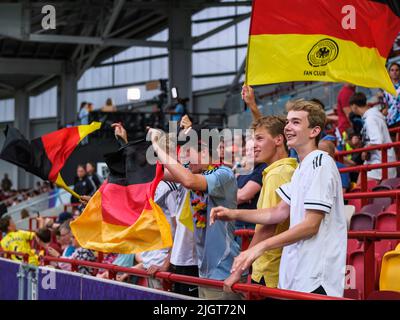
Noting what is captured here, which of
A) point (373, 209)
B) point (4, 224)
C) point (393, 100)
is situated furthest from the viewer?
point (4, 224)

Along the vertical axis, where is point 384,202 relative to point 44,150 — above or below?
below

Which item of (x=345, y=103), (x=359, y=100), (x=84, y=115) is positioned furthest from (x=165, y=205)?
(x=84, y=115)

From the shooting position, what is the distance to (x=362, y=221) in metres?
6.96

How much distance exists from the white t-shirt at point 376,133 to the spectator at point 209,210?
14.5ft

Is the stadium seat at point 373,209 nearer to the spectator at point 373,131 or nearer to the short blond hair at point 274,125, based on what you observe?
the spectator at point 373,131

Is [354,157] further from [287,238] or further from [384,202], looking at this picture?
[287,238]

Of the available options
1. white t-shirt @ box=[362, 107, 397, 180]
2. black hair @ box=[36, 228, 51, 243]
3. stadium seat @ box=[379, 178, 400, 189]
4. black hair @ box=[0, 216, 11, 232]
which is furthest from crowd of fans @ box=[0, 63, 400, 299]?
black hair @ box=[0, 216, 11, 232]

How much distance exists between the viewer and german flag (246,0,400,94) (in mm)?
5723

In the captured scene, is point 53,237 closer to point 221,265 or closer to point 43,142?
point 43,142

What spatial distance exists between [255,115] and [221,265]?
120 centimetres

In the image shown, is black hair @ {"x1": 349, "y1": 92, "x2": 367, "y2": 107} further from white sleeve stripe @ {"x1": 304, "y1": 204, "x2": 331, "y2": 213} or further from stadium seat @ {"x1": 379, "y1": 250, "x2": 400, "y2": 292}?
white sleeve stripe @ {"x1": 304, "y1": 204, "x2": 331, "y2": 213}

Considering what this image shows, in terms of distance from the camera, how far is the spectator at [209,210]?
177 inches

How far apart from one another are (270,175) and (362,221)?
2.89 m
